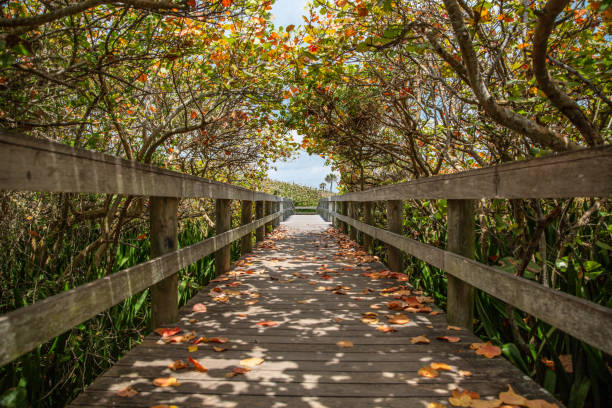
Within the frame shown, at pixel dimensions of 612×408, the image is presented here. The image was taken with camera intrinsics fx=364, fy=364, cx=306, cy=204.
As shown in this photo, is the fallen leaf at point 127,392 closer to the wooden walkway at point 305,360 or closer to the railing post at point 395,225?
the wooden walkway at point 305,360

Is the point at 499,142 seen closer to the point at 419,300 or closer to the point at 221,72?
the point at 419,300

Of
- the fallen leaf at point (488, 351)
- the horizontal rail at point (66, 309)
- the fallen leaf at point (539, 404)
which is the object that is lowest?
the fallen leaf at point (539, 404)

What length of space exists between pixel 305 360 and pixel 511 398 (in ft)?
3.57

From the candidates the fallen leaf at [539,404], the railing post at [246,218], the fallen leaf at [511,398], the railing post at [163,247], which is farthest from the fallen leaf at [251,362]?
the railing post at [246,218]

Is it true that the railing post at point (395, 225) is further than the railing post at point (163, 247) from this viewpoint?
Yes

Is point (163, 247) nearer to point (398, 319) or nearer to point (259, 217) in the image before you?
point (398, 319)

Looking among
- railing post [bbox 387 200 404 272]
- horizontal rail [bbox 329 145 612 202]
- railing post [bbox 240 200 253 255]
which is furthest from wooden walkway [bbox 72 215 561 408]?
railing post [bbox 240 200 253 255]

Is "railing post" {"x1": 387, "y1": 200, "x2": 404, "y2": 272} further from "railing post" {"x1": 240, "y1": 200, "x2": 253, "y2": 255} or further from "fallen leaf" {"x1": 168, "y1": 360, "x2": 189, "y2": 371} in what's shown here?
"fallen leaf" {"x1": 168, "y1": 360, "x2": 189, "y2": 371}

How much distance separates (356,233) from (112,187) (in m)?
5.95

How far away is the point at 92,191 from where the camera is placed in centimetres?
171

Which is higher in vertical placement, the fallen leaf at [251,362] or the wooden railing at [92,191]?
the wooden railing at [92,191]

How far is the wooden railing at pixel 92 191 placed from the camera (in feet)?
4.26

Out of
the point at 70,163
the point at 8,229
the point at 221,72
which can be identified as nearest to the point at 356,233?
the point at 221,72

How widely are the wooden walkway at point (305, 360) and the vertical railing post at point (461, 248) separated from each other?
130mm
